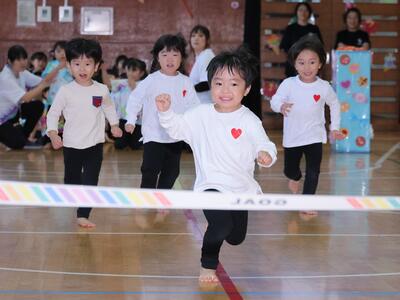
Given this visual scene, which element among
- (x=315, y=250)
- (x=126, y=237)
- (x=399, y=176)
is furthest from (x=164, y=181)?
(x=399, y=176)

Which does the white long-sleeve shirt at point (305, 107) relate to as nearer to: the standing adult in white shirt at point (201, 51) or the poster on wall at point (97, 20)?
the standing adult in white shirt at point (201, 51)

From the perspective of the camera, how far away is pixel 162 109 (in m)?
3.89

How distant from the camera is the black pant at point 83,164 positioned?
18.1 ft

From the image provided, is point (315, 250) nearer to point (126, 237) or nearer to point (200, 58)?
point (126, 237)

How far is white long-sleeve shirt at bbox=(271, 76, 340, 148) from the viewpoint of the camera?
6.18 metres

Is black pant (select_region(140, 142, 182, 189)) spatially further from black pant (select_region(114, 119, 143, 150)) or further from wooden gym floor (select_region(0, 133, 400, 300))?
black pant (select_region(114, 119, 143, 150))

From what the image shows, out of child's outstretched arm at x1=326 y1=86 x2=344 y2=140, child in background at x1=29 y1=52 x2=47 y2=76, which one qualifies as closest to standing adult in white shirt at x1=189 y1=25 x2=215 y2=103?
child's outstretched arm at x1=326 y1=86 x2=344 y2=140

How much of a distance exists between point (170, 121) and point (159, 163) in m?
2.08

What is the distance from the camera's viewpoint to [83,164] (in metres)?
5.58

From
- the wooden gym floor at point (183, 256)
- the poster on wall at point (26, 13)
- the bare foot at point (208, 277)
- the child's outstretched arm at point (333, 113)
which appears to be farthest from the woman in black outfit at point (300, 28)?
the bare foot at point (208, 277)

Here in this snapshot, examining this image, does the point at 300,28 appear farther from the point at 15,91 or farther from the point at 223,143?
the point at 223,143

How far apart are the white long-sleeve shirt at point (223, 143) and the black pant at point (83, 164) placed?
1549 millimetres

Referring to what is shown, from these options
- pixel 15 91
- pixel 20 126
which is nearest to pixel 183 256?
pixel 15 91

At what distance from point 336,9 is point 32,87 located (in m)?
5.77
